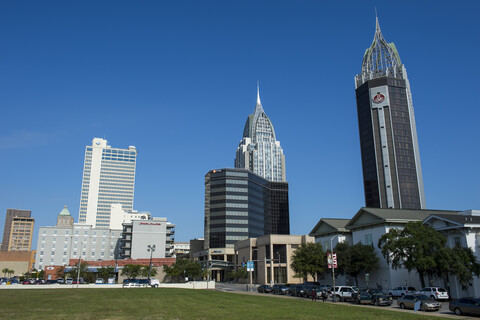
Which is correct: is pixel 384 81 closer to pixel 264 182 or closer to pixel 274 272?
pixel 264 182

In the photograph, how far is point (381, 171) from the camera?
16900 cm

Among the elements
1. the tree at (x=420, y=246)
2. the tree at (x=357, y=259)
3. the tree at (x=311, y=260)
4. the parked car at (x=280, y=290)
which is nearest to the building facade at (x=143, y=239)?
the tree at (x=311, y=260)

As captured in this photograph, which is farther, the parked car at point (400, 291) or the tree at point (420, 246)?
the parked car at point (400, 291)

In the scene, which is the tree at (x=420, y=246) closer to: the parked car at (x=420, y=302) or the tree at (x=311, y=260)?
the parked car at (x=420, y=302)

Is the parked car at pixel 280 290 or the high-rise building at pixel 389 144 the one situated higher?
the high-rise building at pixel 389 144

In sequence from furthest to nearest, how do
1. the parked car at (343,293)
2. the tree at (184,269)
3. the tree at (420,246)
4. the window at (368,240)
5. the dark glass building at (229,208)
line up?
the dark glass building at (229,208)
the tree at (184,269)
the window at (368,240)
the tree at (420,246)
the parked car at (343,293)

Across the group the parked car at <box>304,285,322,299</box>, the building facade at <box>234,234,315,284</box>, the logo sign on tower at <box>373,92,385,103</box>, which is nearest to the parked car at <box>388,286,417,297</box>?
the parked car at <box>304,285,322,299</box>

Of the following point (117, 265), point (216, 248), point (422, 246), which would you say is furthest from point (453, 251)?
point (216, 248)

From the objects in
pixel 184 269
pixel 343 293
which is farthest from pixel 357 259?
pixel 184 269

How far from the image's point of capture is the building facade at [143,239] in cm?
14950

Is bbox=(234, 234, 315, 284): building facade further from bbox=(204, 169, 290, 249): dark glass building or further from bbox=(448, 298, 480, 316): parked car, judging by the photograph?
bbox=(448, 298, 480, 316): parked car

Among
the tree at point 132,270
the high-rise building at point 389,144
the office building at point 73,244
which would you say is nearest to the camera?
the tree at point 132,270

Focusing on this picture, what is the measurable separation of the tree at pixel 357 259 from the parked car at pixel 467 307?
32454mm

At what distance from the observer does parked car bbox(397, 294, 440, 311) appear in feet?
128
